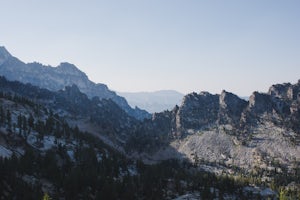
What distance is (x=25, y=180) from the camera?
16488 cm

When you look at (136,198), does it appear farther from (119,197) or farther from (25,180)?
(25,180)

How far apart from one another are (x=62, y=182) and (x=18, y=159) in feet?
92.6

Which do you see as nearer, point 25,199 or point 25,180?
point 25,199

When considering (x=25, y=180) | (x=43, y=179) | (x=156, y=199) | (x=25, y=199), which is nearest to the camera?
(x=25, y=199)

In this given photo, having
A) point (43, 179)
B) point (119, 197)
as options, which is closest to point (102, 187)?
point (119, 197)

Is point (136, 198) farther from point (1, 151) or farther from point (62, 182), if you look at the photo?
point (1, 151)

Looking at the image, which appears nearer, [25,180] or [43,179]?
[25,180]

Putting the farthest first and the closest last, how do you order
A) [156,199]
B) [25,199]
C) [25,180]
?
[156,199] → [25,180] → [25,199]

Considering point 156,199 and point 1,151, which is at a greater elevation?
point 1,151

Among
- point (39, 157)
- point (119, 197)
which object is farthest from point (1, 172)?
point (119, 197)

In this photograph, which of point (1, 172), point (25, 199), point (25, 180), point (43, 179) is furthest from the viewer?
point (43, 179)

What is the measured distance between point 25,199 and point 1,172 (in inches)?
797

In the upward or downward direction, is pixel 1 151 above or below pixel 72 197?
above

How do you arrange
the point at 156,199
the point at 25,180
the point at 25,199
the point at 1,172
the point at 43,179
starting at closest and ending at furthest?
the point at 25,199 → the point at 1,172 → the point at 25,180 → the point at 43,179 → the point at 156,199
